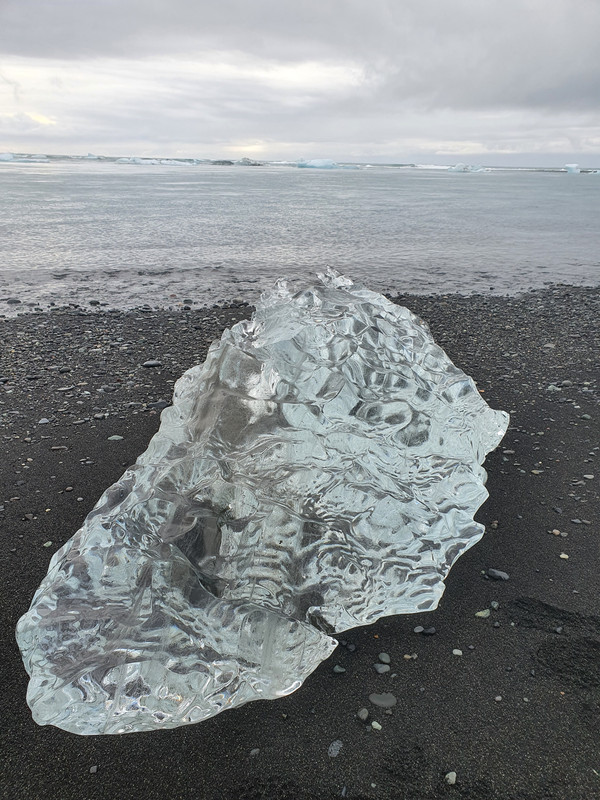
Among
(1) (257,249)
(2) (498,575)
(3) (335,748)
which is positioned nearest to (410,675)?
(3) (335,748)

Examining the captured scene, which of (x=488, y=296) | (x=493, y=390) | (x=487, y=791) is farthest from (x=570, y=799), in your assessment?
(x=488, y=296)

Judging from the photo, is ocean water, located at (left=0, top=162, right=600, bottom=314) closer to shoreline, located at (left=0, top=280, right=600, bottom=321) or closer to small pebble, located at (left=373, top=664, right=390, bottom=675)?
shoreline, located at (left=0, top=280, right=600, bottom=321)

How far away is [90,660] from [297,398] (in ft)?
5.18

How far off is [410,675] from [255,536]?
84 cm

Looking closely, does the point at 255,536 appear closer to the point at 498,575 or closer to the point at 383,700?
the point at 383,700

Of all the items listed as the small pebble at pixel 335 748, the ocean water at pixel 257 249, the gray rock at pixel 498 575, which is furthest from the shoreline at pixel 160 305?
the small pebble at pixel 335 748

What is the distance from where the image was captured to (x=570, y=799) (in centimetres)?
197

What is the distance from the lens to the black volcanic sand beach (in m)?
2.05

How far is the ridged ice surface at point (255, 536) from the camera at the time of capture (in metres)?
2.18

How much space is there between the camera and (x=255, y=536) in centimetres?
265

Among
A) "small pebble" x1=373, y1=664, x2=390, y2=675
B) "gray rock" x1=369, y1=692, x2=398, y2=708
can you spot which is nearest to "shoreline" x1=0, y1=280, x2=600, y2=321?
"small pebble" x1=373, y1=664, x2=390, y2=675

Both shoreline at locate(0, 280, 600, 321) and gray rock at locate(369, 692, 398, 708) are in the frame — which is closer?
gray rock at locate(369, 692, 398, 708)

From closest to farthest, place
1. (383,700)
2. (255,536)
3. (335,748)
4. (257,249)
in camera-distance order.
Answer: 1. (335,748)
2. (383,700)
3. (255,536)
4. (257,249)

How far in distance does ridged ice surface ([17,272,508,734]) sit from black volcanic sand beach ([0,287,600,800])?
0.16 metres
